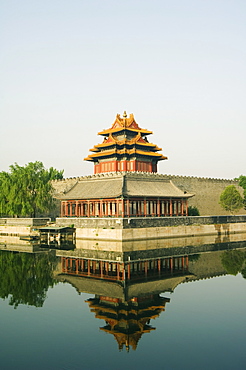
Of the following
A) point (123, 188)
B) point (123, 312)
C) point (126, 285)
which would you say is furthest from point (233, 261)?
point (123, 188)

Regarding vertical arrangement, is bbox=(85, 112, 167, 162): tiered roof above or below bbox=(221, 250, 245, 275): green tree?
above

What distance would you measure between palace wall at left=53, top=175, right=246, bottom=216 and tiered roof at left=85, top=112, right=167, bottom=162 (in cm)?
507

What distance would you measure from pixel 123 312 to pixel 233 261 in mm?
14313

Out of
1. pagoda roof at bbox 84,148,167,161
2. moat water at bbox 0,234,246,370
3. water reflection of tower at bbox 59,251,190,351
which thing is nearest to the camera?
moat water at bbox 0,234,246,370

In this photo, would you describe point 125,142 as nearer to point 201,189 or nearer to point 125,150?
point 125,150

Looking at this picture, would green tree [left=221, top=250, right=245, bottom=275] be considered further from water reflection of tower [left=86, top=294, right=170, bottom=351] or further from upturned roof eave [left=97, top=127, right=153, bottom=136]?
upturned roof eave [left=97, top=127, right=153, bottom=136]

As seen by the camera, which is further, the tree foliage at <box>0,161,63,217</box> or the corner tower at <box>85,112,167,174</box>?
the corner tower at <box>85,112,167,174</box>

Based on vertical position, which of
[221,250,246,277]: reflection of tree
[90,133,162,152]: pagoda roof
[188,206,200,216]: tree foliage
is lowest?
[221,250,246,277]: reflection of tree

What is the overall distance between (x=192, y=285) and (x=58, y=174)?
5961 cm

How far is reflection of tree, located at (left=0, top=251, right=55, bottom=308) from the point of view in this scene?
17.5 metres

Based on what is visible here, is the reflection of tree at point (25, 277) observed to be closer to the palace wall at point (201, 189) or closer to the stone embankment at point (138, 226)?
the stone embankment at point (138, 226)

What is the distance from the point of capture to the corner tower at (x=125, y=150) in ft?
175

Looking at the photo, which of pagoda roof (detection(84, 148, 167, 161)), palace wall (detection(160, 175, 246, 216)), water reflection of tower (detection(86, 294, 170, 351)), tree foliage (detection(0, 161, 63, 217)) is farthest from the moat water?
palace wall (detection(160, 175, 246, 216))

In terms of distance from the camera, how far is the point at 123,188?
40.8 meters
